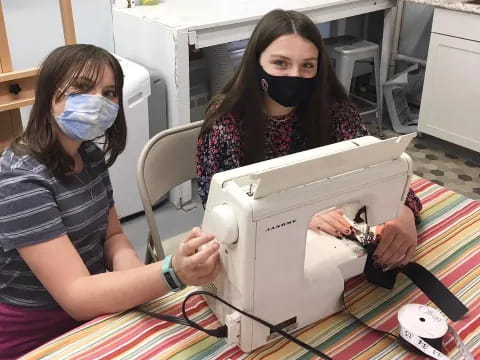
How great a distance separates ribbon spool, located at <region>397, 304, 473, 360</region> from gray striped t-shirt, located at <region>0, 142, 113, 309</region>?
0.63 meters

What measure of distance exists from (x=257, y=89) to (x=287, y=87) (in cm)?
8

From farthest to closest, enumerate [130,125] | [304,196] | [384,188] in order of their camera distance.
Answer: [130,125] → [384,188] → [304,196]

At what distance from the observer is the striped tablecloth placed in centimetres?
85

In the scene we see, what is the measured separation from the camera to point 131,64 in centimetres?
238

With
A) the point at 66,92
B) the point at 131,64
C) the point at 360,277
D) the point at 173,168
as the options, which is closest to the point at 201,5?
the point at 131,64

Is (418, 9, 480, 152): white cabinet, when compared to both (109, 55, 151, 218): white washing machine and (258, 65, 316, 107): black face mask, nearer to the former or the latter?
(109, 55, 151, 218): white washing machine

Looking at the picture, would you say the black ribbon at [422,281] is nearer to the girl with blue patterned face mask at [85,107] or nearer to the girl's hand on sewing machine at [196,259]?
the girl's hand on sewing machine at [196,259]

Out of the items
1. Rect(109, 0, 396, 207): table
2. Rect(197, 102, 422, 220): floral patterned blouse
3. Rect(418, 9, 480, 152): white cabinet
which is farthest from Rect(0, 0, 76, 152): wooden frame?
Rect(418, 9, 480, 152): white cabinet

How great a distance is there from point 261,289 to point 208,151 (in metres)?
0.55

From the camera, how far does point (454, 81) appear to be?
299 centimetres

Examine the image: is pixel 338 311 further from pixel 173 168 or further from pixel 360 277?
pixel 173 168

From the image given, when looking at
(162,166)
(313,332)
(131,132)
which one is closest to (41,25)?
(131,132)

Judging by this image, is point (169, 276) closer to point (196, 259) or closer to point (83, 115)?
point (196, 259)

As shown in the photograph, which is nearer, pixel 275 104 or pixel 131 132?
pixel 275 104
